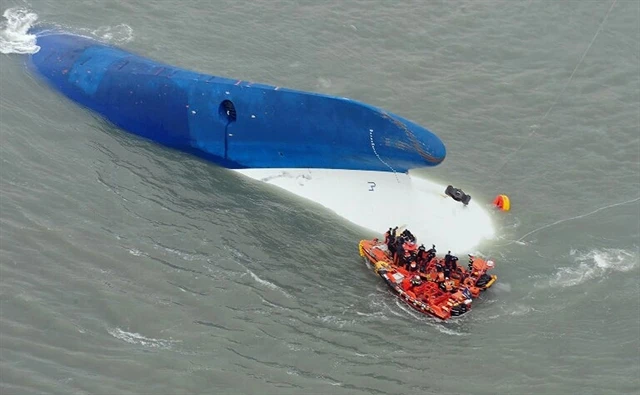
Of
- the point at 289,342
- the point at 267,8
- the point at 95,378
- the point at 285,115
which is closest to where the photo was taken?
the point at 95,378

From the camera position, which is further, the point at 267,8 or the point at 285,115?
the point at 267,8

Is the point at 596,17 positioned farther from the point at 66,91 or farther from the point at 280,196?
the point at 66,91

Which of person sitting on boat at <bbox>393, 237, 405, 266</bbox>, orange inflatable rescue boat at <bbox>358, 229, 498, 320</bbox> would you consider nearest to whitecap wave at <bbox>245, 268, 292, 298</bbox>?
orange inflatable rescue boat at <bbox>358, 229, 498, 320</bbox>

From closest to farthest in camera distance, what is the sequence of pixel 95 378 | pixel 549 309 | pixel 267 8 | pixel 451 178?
pixel 95 378, pixel 549 309, pixel 451 178, pixel 267 8

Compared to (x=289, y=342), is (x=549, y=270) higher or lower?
higher

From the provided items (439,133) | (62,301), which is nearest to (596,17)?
(439,133)

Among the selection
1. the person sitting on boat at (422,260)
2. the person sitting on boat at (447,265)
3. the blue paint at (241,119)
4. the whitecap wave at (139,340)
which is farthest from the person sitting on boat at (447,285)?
the whitecap wave at (139,340)
